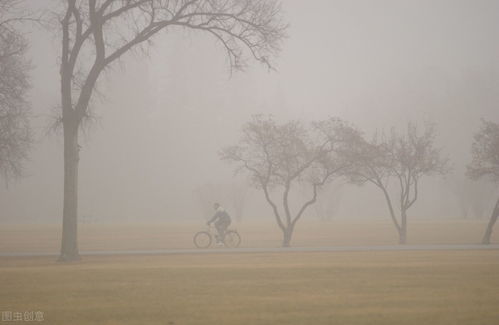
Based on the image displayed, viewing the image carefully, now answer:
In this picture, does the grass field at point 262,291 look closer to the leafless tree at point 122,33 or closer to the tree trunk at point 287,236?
the leafless tree at point 122,33

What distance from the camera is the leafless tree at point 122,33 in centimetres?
2630

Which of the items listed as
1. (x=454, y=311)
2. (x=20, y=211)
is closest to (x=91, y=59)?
(x=454, y=311)

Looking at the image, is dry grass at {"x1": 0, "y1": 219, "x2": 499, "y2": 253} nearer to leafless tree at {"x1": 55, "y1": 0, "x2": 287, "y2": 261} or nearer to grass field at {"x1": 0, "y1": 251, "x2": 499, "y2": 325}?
leafless tree at {"x1": 55, "y1": 0, "x2": 287, "y2": 261}

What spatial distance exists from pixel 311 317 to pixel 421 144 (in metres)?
31.0

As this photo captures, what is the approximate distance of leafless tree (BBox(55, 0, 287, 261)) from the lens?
2630 centimetres

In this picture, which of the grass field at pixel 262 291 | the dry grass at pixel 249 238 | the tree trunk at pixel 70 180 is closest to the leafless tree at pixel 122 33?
the tree trunk at pixel 70 180

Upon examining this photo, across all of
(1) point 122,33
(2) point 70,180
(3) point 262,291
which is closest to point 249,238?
(2) point 70,180

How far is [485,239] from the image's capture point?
3466 centimetres

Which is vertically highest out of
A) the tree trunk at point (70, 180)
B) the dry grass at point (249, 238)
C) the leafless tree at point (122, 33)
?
the leafless tree at point (122, 33)

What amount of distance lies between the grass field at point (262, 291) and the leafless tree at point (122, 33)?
4.83 metres

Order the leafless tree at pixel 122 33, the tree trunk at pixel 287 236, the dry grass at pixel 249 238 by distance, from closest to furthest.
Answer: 1. the leafless tree at pixel 122 33
2. the tree trunk at pixel 287 236
3. the dry grass at pixel 249 238

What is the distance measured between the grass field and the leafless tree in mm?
4825

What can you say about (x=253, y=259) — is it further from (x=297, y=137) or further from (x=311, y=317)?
(x=297, y=137)

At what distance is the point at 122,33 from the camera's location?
2750cm
